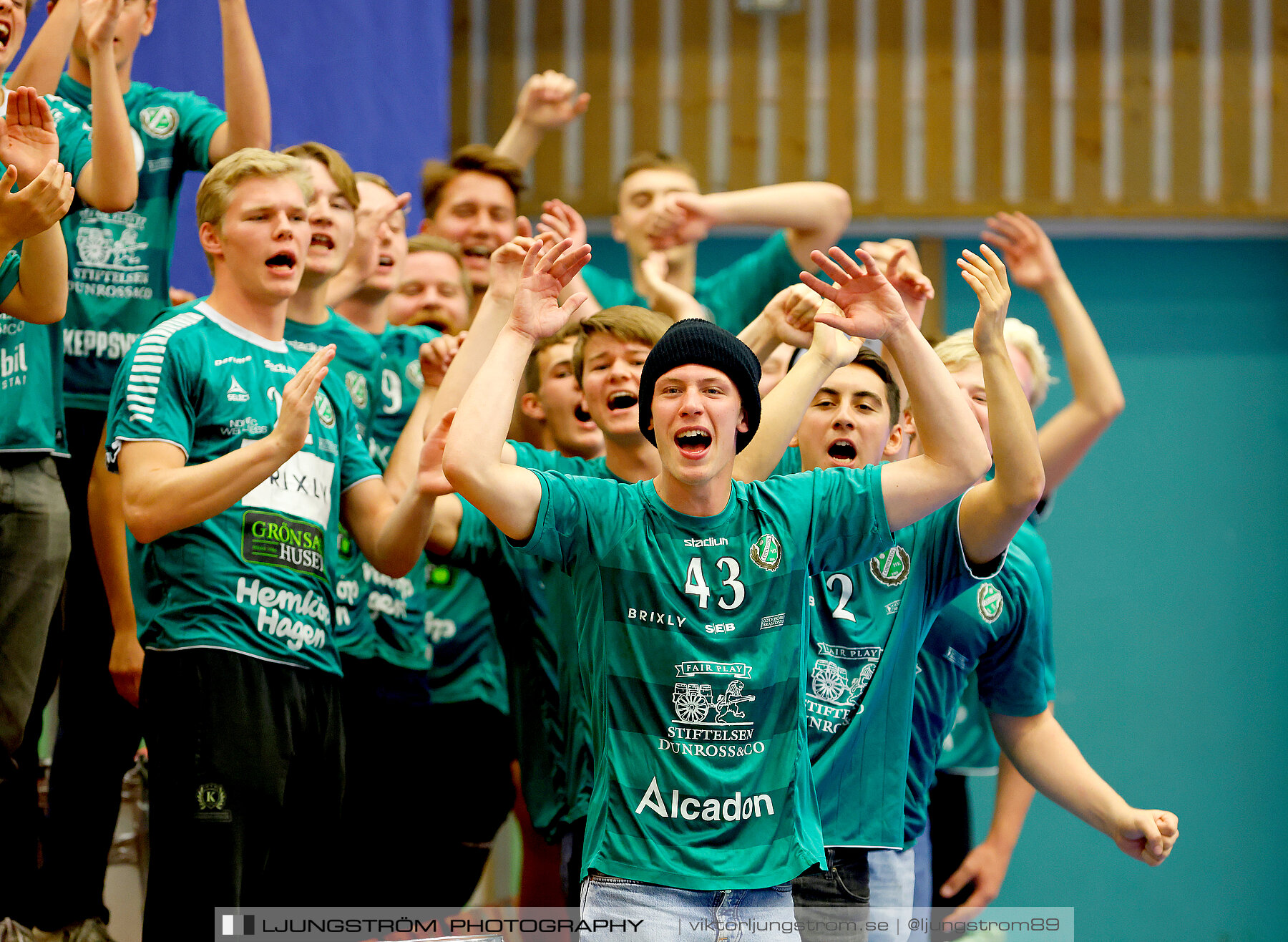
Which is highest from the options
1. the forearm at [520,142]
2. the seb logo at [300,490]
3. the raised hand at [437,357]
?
the forearm at [520,142]

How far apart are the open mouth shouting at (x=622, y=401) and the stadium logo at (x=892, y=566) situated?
650 mm

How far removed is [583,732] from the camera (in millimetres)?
2760

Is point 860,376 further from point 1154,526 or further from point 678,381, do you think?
point 1154,526

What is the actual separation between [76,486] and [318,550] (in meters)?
0.77

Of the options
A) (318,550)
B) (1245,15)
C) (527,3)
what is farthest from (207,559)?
(1245,15)

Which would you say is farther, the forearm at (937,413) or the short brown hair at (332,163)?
the short brown hair at (332,163)

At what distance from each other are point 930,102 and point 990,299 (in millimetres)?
4942

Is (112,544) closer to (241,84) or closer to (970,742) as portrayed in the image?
(241,84)

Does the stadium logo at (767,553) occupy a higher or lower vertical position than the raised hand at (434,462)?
lower

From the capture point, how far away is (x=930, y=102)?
6.98 metres

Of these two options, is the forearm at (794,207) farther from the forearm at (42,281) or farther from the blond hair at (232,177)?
the forearm at (42,281)

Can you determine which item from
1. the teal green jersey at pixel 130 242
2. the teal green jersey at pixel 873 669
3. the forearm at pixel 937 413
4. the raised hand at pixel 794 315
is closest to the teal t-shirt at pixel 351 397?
the teal green jersey at pixel 130 242

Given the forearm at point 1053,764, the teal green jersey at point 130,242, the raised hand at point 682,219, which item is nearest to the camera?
the forearm at point 1053,764

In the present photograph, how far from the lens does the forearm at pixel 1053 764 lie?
283 centimetres
